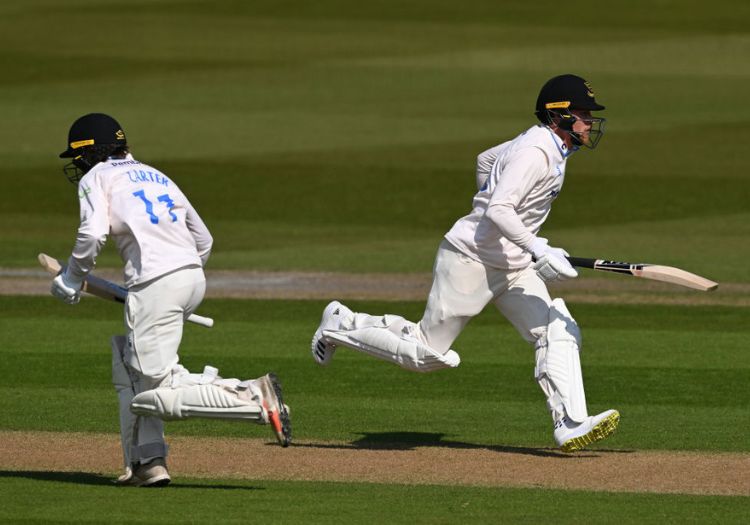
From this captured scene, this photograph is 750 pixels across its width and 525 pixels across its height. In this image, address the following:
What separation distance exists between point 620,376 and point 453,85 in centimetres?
2473

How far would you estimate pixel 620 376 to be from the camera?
1128cm

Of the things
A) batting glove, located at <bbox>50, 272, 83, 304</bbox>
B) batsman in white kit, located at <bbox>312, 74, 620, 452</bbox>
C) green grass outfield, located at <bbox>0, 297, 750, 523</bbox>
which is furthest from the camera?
batsman in white kit, located at <bbox>312, 74, 620, 452</bbox>

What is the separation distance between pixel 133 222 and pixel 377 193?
16744mm

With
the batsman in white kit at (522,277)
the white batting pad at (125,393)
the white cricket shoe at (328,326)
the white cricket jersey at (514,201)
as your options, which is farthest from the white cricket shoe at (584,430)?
the white batting pad at (125,393)

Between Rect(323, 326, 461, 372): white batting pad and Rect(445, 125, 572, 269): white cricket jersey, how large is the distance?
22.8 inches

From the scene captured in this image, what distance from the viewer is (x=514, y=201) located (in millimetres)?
8570

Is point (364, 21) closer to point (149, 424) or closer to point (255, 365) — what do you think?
point (255, 365)

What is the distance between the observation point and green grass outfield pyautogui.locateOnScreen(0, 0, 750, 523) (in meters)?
9.09

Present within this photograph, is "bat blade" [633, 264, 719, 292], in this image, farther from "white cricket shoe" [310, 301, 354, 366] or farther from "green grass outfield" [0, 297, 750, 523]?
"white cricket shoe" [310, 301, 354, 366]

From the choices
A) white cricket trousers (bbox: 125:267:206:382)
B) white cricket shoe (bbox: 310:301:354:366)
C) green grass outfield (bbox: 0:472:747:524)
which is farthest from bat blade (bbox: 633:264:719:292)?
white cricket trousers (bbox: 125:267:206:382)

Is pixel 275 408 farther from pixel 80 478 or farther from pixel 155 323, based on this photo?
pixel 80 478

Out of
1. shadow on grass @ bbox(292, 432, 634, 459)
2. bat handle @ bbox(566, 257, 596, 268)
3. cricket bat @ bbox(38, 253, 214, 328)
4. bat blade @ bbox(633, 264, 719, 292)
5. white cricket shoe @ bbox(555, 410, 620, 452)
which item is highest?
cricket bat @ bbox(38, 253, 214, 328)

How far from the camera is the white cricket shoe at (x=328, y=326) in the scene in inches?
370

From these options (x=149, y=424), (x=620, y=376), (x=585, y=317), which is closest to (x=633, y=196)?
(x=585, y=317)
